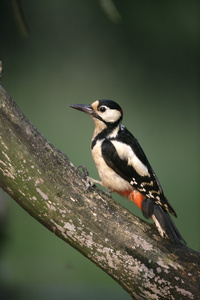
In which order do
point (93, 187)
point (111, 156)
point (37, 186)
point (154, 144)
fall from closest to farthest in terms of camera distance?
point (37, 186)
point (93, 187)
point (111, 156)
point (154, 144)

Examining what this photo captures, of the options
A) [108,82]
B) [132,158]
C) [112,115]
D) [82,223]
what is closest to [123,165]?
[132,158]

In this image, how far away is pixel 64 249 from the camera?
2711 mm

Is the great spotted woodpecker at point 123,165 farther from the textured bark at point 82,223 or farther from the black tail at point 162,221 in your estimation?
the textured bark at point 82,223

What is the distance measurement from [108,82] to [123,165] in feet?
4.47

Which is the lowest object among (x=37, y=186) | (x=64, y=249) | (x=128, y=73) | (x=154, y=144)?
(x=64, y=249)

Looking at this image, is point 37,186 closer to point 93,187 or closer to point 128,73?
point 93,187

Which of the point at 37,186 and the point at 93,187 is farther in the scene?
the point at 93,187

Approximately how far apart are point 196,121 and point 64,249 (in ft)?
4.63

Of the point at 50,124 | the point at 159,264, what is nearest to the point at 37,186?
the point at 159,264

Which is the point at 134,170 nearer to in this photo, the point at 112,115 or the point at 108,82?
the point at 112,115

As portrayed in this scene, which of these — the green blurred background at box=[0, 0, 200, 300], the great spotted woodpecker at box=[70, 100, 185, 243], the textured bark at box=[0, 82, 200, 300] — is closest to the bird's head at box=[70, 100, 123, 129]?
the great spotted woodpecker at box=[70, 100, 185, 243]

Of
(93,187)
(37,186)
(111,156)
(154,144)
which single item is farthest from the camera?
(154,144)

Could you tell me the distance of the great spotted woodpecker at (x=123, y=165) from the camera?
1368mm

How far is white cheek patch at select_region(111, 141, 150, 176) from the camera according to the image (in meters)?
1.39
